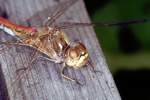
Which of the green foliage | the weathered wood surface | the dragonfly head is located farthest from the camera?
the green foliage

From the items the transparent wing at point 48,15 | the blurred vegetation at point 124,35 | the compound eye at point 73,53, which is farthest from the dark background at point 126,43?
the compound eye at point 73,53

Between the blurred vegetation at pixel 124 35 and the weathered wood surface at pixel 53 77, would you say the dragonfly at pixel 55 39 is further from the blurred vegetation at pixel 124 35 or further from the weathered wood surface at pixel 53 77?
the blurred vegetation at pixel 124 35

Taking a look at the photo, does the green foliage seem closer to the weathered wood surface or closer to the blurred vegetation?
the blurred vegetation

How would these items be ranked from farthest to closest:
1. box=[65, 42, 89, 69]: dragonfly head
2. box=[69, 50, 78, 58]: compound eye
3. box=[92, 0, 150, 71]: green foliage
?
1. box=[92, 0, 150, 71]: green foliage
2. box=[69, 50, 78, 58]: compound eye
3. box=[65, 42, 89, 69]: dragonfly head

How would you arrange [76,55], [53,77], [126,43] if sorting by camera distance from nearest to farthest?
1. [53,77]
2. [76,55]
3. [126,43]

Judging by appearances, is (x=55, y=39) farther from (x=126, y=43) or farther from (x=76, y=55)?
(x=126, y=43)

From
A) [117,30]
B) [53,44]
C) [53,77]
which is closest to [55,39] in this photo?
[53,44]

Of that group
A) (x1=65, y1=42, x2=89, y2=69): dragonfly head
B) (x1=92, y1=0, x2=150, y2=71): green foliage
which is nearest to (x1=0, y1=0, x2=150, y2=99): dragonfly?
(x1=65, y1=42, x2=89, y2=69): dragonfly head
